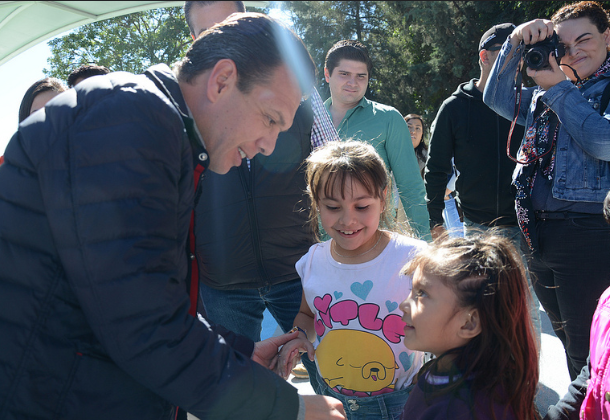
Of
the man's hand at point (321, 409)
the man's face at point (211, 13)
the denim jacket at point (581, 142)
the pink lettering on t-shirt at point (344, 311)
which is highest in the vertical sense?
the man's face at point (211, 13)

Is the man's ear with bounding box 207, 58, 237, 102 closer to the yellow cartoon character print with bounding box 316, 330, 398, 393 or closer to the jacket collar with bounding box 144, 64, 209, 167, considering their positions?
the jacket collar with bounding box 144, 64, 209, 167

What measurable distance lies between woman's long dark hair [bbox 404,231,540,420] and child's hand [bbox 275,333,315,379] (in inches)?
18.4

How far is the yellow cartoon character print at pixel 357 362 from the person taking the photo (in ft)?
5.63

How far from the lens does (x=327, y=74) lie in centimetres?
351

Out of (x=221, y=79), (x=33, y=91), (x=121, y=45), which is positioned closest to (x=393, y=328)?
(x=221, y=79)

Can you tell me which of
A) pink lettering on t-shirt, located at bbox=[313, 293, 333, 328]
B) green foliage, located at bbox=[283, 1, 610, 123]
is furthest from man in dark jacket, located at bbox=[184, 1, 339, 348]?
green foliage, located at bbox=[283, 1, 610, 123]

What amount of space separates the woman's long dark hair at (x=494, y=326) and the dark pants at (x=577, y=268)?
778 millimetres

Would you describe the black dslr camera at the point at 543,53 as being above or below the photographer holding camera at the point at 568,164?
above

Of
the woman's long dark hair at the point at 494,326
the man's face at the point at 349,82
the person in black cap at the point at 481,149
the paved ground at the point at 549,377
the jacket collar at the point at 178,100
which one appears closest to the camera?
the jacket collar at the point at 178,100

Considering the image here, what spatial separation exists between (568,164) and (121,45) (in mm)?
19281

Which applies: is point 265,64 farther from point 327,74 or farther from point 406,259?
point 327,74

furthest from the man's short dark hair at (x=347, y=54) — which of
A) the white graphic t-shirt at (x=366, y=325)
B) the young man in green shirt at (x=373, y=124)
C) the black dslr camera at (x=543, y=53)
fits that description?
the white graphic t-shirt at (x=366, y=325)

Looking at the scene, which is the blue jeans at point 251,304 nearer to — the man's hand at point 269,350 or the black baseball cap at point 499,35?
the man's hand at point 269,350

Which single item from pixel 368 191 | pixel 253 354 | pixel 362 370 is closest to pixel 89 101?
pixel 253 354
